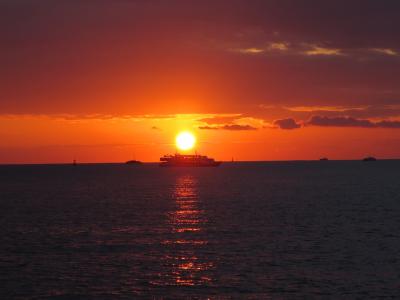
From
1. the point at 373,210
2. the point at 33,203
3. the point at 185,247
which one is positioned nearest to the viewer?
the point at 185,247

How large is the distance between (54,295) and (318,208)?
81846 mm

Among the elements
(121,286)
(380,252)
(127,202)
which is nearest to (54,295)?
(121,286)

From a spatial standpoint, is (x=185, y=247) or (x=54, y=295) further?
(x=185, y=247)

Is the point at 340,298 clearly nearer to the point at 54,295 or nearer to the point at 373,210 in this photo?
the point at 54,295

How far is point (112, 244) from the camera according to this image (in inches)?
2783

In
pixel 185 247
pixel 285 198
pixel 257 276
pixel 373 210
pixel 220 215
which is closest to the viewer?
pixel 257 276

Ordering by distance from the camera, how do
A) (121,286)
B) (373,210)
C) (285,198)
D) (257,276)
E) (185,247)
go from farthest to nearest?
1. (285,198)
2. (373,210)
3. (185,247)
4. (257,276)
5. (121,286)

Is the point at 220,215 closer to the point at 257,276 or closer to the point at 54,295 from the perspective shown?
the point at 257,276

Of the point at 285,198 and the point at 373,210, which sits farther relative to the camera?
the point at 285,198

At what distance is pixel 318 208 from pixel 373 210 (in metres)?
11.8

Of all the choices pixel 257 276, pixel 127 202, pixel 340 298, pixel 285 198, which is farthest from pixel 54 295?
pixel 285 198

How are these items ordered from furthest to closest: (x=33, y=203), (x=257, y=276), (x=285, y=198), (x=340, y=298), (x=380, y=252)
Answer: (x=285, y=198)
(x=33, y=203)
(x=380, y=252)
(x=257, y=276)
(x=340, y=298)

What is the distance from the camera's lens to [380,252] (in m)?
64.1

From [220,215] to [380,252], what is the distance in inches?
1747
